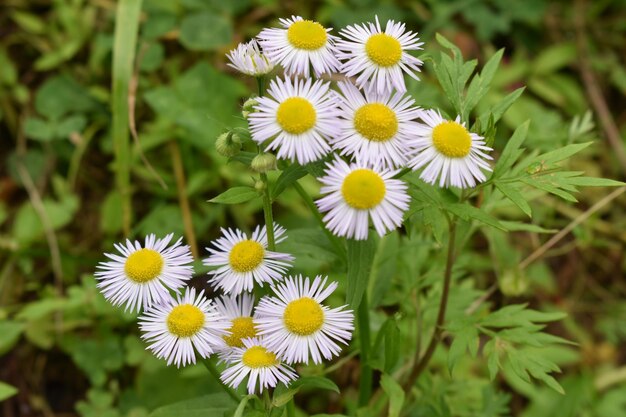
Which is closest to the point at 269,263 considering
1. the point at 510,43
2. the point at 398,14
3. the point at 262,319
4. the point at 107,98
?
the point at 262,319

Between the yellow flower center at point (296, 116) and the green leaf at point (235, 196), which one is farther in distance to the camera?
the green leaf at point (235, 196)

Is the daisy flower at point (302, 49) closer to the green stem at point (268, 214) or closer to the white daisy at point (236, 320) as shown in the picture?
the green stem at point (268, 214)

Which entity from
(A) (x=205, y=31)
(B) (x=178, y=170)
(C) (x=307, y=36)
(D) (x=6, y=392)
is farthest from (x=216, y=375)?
(A) (x=205, y=31)

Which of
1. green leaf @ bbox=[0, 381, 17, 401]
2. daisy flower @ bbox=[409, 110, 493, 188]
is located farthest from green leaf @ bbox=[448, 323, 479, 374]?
green leaf @ bbox=[0, 381, 17, 401]

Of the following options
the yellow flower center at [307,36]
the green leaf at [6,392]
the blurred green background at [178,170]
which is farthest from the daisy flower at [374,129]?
the green leaf at [6,392]

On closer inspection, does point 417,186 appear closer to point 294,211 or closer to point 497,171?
point 497,171

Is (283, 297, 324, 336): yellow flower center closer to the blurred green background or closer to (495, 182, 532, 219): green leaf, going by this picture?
(495, 182, 532, 219): green leaf
